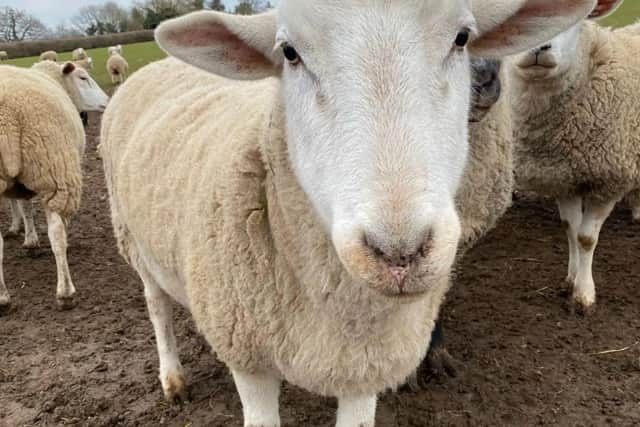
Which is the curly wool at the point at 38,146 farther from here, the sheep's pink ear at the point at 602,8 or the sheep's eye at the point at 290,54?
the sheep's pink ear at the point at 602,8

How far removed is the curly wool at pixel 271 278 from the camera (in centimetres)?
181

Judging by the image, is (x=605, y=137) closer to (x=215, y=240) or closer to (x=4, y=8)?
(x=215, y=240)

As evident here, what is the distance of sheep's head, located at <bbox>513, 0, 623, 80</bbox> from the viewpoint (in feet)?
11.2

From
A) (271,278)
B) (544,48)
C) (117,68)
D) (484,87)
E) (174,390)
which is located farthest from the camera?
(117,68)

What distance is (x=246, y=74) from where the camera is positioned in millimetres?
1761

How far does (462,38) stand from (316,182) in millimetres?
544

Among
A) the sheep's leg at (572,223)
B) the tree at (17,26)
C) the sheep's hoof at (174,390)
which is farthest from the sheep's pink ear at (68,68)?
the tree at (17,26)

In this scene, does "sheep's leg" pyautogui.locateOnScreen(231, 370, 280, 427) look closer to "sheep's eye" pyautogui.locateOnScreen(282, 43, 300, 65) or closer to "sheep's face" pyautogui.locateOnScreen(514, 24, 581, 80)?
"sheep's eye" pyautogui.locateOnScreen(282, 43, 300, 65)

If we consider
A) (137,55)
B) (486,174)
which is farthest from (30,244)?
(137,55)

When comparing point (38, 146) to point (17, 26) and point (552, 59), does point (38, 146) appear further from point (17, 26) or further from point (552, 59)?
point (17, 26)

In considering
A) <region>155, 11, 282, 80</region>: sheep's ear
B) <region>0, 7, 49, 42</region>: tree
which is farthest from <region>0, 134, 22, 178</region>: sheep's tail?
<region>0, 7, 49, 42</region>: tree

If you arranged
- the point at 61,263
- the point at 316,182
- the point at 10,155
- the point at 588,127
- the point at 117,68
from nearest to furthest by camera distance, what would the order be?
the point at 316,182, the point at 588,127, the point at 10,155, the point at 61,263, the point at 117,68

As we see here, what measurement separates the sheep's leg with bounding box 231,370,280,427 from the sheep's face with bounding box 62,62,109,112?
609 cm

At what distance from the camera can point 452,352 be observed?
347 centimetres
